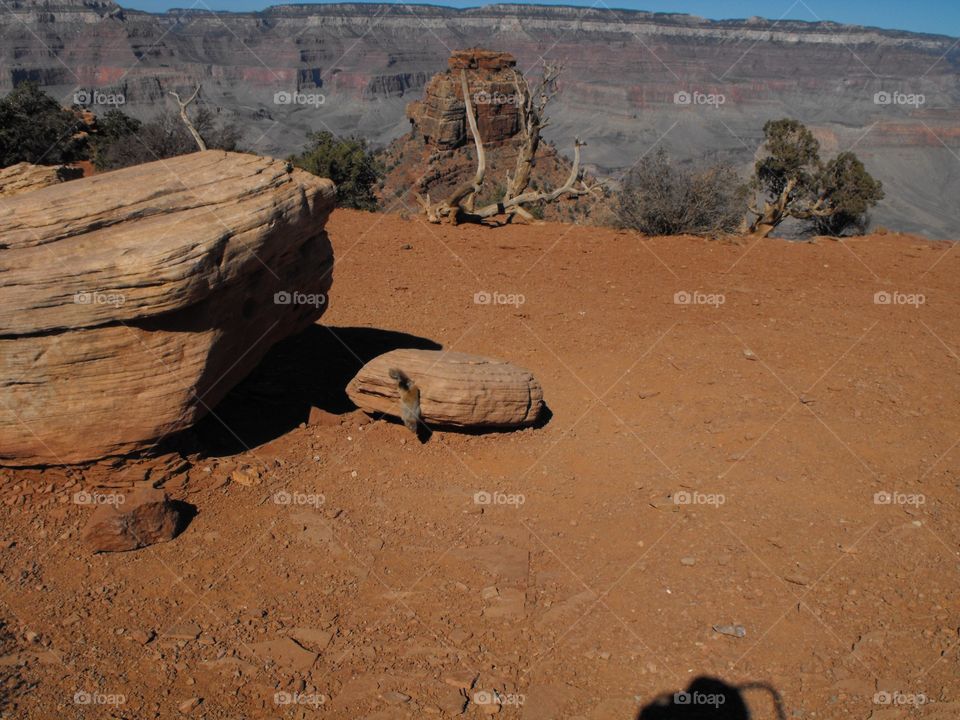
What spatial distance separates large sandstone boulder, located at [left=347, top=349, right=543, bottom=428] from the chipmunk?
6 centimetres

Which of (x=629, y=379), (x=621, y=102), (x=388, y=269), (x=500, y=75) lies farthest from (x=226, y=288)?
(x=621, y=102)

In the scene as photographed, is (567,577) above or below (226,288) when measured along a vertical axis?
below

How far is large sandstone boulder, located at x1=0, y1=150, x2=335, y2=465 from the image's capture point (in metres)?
5.04

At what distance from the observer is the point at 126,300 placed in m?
5.05

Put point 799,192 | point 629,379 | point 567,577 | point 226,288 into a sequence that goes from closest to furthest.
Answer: point 567,577, point 226,288, point 629,379, point 799,192

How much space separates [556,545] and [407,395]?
1.87 metres

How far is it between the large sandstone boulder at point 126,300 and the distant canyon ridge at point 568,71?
78.3m

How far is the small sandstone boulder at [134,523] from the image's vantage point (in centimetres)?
530

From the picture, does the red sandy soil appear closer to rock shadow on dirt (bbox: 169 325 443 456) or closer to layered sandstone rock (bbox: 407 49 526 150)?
rock shadow on dirt (bbox: 169 325 443 456)

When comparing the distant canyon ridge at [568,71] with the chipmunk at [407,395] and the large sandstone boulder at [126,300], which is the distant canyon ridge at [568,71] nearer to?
the chipmunk at [407,395]

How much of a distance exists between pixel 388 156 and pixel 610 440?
56668mm

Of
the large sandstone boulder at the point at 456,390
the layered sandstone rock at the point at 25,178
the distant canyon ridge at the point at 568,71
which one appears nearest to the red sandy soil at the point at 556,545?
the large sandstone boulder at the point at 456,390

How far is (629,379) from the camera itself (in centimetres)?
775

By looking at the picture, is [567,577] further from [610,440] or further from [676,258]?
[676,258]
